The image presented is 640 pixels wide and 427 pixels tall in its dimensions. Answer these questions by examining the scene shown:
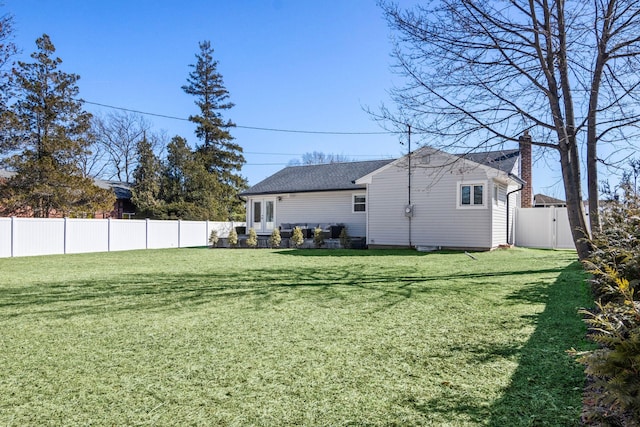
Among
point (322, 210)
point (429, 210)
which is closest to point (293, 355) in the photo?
point (429, 210)

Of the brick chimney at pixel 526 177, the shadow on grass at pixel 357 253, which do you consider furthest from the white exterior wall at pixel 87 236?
the brick chimney at pixel 526 177

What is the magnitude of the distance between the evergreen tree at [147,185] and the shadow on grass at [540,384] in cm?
2361

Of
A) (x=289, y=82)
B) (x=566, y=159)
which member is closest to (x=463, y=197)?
(x=566, y=159)

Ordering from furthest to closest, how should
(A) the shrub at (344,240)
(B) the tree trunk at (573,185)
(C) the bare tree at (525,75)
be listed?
(A) the shrub at (344,240)
(B) the tree trunk at (573,185)
(C) the bare tree at (525,75)

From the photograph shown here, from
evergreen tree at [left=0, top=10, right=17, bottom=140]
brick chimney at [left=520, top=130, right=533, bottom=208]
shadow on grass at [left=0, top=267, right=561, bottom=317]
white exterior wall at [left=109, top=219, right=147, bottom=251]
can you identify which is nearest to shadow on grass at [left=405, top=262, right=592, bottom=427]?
shadow on grass at [left=0, top=267, right=561, bottom=317]

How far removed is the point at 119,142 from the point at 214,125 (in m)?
7.81

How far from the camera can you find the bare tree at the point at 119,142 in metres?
30.5

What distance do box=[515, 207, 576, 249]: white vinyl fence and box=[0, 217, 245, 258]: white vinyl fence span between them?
15527mm

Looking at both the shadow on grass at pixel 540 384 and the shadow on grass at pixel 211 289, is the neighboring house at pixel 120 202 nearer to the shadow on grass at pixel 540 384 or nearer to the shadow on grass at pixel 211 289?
the shadow on grass at pixel 211 289

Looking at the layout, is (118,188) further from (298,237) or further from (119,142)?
(298,237)

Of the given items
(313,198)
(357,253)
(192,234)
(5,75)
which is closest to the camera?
(357,253)

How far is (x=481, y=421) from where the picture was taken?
212cm

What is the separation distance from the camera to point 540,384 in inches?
102

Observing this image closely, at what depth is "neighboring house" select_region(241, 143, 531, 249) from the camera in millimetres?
13656
